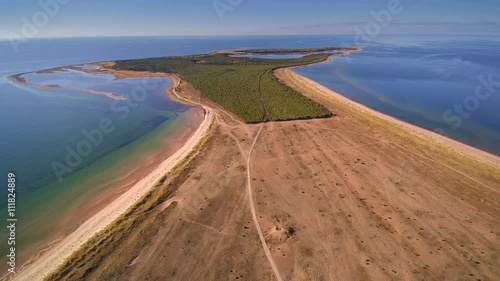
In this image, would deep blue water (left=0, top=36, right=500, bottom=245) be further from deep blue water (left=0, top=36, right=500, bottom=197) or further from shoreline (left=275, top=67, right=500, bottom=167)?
shoreline (left=275, top=67, right=500, bottom=167)

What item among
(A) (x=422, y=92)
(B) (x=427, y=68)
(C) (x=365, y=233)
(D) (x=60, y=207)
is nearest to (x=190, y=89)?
(D) (x=60, y=207)

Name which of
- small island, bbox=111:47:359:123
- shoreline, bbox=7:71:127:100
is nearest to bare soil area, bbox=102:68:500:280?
small island, bbox=111:47:359:123

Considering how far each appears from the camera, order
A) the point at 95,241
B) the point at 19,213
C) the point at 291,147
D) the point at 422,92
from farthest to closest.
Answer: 1. the point at 422,92
2. the point at 291,147
3. the point at 19,213
4. the point at 95,241

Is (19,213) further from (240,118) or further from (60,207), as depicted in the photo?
(240,118)

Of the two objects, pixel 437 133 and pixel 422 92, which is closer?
pixel 437 133

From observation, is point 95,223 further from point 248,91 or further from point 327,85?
point 327,85

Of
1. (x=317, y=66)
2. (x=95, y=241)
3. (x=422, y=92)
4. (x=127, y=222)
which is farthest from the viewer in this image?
(x=317, y=66)

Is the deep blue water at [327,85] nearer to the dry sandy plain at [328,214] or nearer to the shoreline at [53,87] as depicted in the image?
the shoreline at [53,87]

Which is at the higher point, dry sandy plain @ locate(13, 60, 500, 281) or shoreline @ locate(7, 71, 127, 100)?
shoreline @ locate(7, 71, 127, 100)
